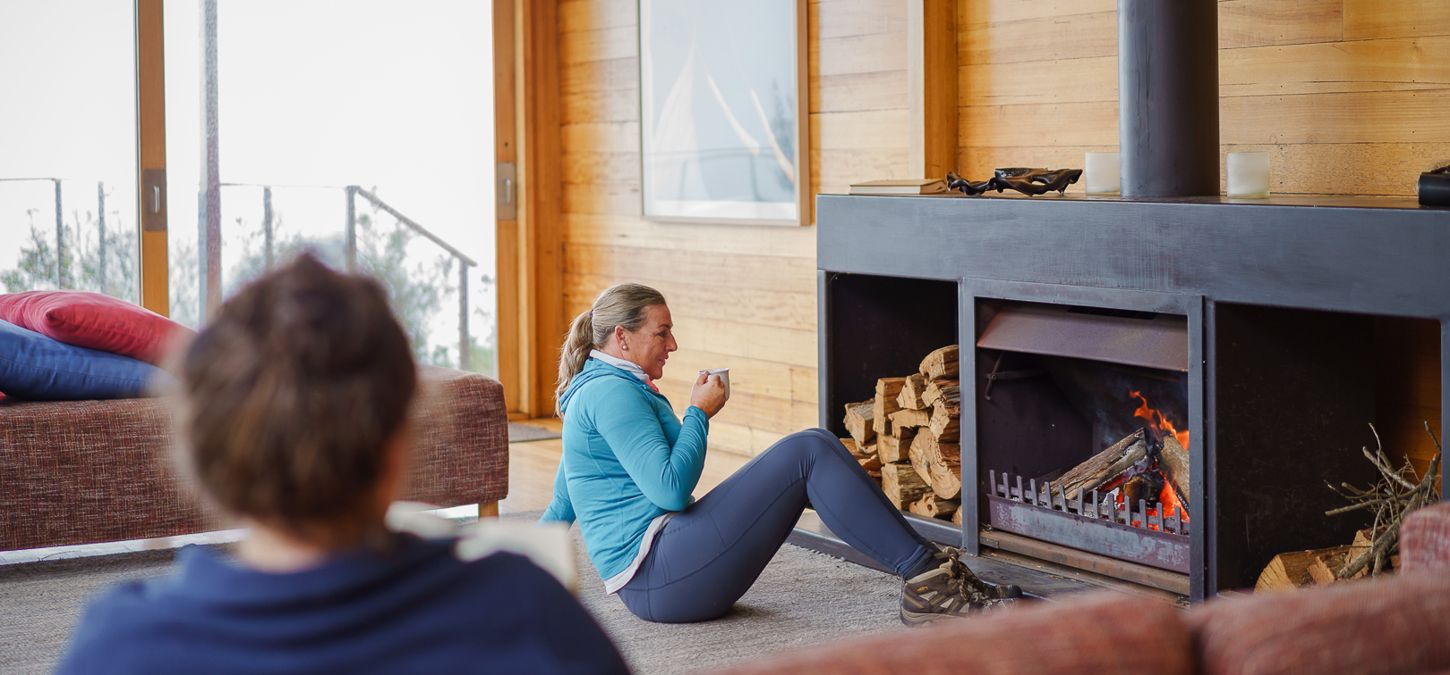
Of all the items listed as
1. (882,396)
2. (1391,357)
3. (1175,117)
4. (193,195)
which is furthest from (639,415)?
(193,195)

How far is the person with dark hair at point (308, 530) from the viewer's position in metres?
0.96

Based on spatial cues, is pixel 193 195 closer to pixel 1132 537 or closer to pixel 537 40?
pixel 537 40

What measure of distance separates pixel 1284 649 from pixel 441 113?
17.3ft

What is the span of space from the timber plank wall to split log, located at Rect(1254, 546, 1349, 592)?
407 mm

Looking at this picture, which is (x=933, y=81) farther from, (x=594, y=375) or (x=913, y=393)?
(x=594, y=375)

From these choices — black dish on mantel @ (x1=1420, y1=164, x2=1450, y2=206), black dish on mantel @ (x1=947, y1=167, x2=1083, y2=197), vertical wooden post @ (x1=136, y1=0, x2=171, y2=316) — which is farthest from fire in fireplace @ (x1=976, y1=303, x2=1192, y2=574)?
vertical wooden post @ (x1=136, y1=0, x2=171, y2=316)

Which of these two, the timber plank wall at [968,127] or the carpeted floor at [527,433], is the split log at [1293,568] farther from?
the carpeted floor at [527,433]

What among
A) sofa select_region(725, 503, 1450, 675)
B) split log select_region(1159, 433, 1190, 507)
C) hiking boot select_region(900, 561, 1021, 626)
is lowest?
hiking boot select_region(900, 561, 1021, 626)

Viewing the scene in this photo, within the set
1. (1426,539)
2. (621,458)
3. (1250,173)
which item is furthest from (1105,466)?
(1426,539)

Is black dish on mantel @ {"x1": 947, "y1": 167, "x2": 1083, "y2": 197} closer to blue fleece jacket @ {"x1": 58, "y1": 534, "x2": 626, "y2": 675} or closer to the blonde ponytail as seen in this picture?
the blonde ponytail

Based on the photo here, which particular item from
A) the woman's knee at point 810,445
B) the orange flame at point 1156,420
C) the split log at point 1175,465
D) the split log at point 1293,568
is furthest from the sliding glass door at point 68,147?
the split log at point 1293,568

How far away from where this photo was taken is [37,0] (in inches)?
201

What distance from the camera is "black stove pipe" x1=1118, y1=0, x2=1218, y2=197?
311 centimetres

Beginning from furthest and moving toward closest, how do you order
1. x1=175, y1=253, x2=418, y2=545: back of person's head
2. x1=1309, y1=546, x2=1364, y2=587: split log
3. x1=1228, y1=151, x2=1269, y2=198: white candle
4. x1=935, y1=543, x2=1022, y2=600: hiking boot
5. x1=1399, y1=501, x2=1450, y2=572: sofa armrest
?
1. x1=1228, y1=151, x2=1269, y2=198: white candle
2. x1=935, y1=543, x2=1022, y2=600: hiking boot
3. x1=1309, y1=546, x2=1364, y2=587: split log
4. x1=1399, y1=501, x2=1450, y2=572: sofa armrest
5. x1=175, y1=253, x2=418, y2=545: back of person's head
